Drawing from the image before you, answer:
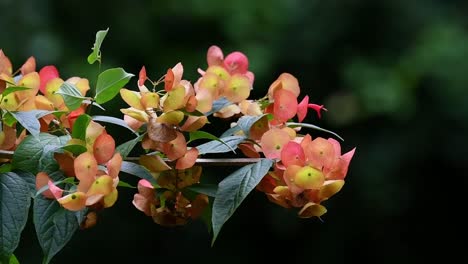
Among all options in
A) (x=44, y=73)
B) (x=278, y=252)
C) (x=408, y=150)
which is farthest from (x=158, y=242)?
(x=44, y=73)

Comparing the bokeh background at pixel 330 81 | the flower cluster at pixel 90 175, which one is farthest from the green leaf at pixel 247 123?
the bokeh background at pixel 330 81

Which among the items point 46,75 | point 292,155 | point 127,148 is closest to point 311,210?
point 292,155

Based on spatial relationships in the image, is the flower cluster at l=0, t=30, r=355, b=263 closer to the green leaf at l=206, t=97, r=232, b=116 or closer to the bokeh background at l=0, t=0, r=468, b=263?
the green leaf at l=206, t=97, r=232, b=116

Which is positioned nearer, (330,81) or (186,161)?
(186,161)

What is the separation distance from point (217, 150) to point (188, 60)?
3016 millimetres

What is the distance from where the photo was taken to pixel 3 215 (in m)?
0.62

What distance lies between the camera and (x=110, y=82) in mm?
659

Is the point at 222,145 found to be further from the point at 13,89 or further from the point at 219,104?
the point at 13,89

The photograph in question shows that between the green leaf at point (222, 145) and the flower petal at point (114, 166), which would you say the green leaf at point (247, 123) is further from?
the flower petal at point (114, 166)

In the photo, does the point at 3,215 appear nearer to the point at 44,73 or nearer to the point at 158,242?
the point at 44,73

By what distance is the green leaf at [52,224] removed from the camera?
2.02 ft

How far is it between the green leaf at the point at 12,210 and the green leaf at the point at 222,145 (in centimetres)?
14

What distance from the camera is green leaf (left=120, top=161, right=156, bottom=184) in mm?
646

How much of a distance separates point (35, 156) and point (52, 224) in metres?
0.05
